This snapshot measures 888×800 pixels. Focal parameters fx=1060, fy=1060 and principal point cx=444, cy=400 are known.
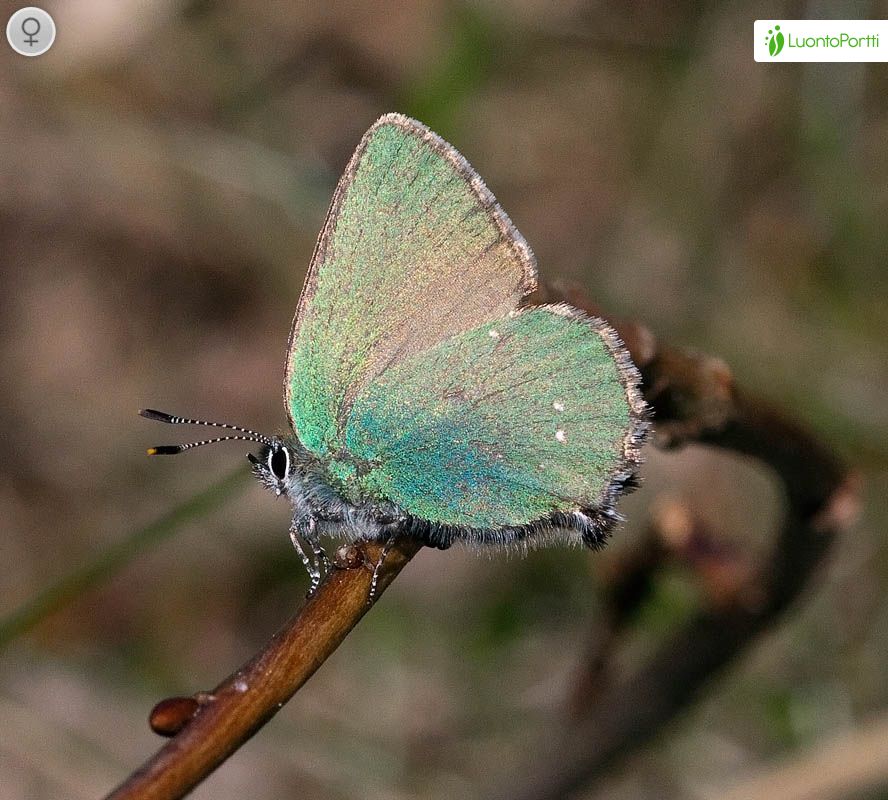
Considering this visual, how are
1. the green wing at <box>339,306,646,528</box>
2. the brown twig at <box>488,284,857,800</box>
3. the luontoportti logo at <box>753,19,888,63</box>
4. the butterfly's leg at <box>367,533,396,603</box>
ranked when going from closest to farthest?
the butterfly's leg at <box>367,533,396,603</box> < the brown twig at <box>488,284,857,800</box> < the green wing at <box>339,306,646,528</box> < the luontoportti logo at <box>753,19,888,63</box>

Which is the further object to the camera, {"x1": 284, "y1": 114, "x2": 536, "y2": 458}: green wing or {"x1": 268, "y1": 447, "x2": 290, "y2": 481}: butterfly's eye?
{"x1": 268, "y1": 447, "x2": 290, "y2": 481}: butterfly's eye

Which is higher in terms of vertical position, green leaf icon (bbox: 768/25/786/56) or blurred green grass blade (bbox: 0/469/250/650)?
green leaf icon (bbox: 768/25/786/56)

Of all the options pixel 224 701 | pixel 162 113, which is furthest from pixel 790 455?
pixel 162 113

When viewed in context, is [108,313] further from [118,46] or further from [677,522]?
[677,522]

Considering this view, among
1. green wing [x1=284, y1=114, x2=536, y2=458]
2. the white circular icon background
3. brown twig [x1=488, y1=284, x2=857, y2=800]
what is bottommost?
brown twig [x1=488, y1=284, x2=857, y2=800]

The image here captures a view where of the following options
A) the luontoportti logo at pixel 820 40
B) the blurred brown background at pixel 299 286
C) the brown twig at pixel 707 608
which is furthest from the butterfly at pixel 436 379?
the luontoportti logo at pixel 820 40

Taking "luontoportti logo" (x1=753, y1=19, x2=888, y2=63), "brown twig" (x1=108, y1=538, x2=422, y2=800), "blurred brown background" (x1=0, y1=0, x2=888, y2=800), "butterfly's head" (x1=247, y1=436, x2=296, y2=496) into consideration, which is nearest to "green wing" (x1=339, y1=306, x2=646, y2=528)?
"butterfly's head" (x1=247, y1=436, x2=296, y2=496)

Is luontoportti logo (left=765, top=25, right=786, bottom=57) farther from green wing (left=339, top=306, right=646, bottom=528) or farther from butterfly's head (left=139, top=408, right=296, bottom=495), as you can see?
butterfly's head (left=139, top=408, right=296, bottom=495)
